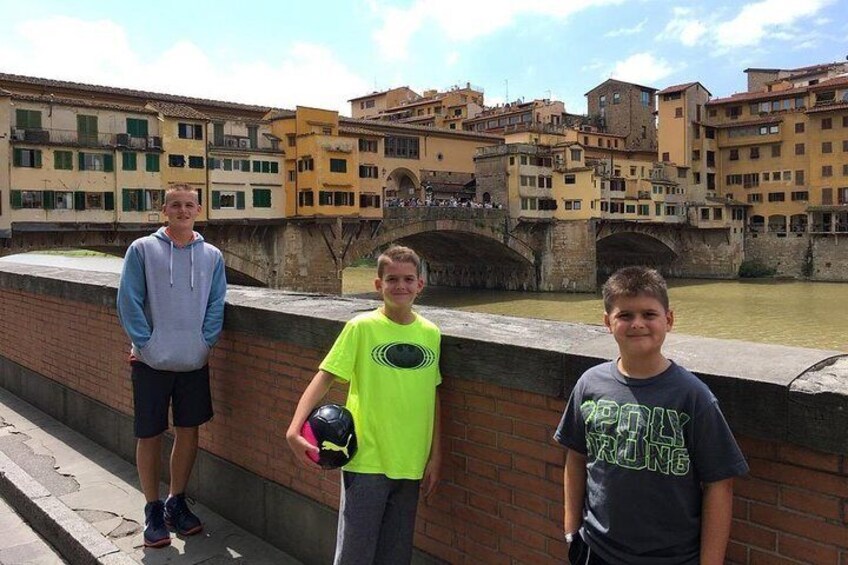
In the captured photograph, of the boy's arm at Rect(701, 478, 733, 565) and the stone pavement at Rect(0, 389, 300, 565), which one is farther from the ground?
the boy's arm at Rect(701, 478, 733, 565)

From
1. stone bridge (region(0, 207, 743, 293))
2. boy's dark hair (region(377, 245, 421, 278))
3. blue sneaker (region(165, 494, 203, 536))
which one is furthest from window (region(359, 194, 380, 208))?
boy's dark hair (region(377, 245, 421, 278))

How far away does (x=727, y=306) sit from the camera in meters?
41.7

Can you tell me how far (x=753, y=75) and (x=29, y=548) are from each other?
3346 inches

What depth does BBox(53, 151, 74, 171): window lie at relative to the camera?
3095cm

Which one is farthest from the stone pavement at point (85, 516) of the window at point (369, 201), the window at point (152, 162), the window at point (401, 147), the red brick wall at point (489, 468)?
the window at point (401, 147)

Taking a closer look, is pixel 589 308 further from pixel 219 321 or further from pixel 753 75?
pixel 753 75

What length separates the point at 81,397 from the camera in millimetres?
6441

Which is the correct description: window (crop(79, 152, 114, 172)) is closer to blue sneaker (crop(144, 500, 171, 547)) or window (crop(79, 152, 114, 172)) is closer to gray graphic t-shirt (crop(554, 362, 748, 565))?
blue sneaker (crop(144, 500, 171, 547))

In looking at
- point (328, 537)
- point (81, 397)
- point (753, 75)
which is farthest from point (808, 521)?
point (753, 75)

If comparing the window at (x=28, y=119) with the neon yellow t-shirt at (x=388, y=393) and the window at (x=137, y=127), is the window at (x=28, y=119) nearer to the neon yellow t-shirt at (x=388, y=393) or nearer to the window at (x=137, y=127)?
the window at (x=137, y=127)

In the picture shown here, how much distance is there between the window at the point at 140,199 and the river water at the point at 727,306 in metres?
13.5

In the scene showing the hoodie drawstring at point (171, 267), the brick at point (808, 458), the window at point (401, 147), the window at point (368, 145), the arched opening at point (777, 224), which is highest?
the window at point (401, 147)

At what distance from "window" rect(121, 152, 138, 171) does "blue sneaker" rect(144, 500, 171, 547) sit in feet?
105

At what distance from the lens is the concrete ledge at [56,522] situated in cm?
402
